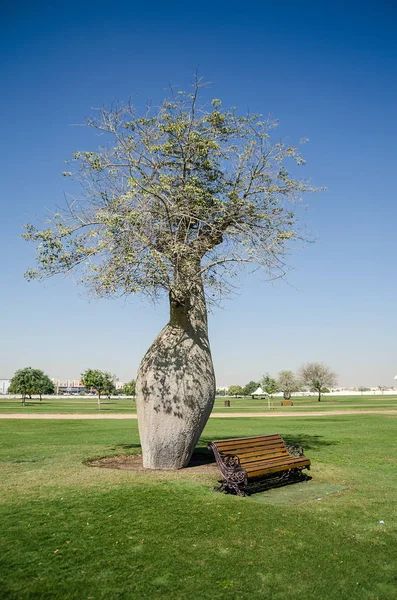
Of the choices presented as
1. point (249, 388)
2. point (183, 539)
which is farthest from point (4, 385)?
point (183, 539)

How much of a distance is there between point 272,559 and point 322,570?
565 mm

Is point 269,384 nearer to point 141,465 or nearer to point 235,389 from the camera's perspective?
point 141,465

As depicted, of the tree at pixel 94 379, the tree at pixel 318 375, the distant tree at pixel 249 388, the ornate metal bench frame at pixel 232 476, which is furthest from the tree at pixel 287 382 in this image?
the ornate metal bench frame at pixel 232 476

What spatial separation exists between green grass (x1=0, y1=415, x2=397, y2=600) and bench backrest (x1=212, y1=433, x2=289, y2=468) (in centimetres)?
82

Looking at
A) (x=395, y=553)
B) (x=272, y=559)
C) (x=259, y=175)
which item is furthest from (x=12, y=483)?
(x=259, y=175)

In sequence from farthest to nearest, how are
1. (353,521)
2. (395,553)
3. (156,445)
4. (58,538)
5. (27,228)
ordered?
(27,228) → (156,445) → (353,521) → (58,538) → (395,553)

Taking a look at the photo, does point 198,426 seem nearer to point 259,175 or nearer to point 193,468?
point 193,468

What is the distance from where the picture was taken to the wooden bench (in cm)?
875

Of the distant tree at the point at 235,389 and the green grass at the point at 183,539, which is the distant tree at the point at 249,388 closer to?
the distant tree at the point at 235,389

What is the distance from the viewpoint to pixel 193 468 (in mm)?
11062

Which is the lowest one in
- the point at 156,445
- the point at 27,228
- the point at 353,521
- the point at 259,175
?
the point at 353,521

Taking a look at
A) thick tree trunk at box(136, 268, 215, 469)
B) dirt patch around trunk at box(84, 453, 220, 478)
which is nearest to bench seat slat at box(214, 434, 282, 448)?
dirt patch around trunk at box(84, 453, 220, 478)

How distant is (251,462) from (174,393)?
84.1 inches

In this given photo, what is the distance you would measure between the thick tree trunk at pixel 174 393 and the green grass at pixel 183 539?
2.20 ft
